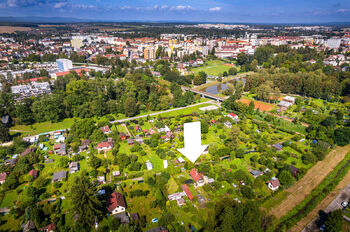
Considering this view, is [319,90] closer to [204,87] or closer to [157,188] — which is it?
[204,87]

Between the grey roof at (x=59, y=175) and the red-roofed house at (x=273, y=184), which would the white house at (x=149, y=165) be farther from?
the red-roofed house at (x=273, y=184)

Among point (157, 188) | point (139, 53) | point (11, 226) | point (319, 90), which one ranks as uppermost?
point (139, 53)

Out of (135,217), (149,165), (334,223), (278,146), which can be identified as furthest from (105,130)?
(334,223)

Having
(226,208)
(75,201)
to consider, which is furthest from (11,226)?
(226,208)

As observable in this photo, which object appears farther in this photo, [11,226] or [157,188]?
[157,188]

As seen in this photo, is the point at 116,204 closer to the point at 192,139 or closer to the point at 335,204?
the point at 192,139

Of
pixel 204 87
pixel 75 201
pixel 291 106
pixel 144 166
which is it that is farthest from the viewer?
pixel 204 87

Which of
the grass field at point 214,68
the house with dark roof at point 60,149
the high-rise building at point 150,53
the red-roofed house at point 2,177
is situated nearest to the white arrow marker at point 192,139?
the house with dark roof at point 60,149

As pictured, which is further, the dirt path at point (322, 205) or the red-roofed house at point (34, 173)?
the red-roofed house at point (34, 173)
